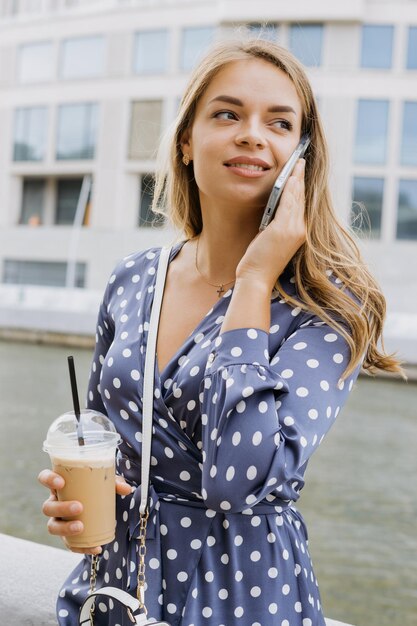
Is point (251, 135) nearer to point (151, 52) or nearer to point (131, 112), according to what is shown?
point (131, 112)

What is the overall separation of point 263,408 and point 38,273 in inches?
1561

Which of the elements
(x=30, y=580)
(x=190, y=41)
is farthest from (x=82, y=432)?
(x=190, y=41)

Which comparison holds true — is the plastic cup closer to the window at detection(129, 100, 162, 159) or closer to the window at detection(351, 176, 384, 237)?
the window at detection(351, 176, 384, 237)

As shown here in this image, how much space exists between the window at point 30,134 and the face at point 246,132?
3989cm

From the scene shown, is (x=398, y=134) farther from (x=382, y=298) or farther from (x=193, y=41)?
(x=382, y=298)

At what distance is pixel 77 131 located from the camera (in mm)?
39531

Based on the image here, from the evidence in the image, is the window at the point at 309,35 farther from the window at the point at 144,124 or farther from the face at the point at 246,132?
the face at the point at 246,132

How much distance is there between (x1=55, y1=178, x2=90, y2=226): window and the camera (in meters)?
41.1

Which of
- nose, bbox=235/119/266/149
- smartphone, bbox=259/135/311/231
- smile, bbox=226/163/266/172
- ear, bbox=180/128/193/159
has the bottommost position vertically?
smartphone, bbox=259/135/311/231

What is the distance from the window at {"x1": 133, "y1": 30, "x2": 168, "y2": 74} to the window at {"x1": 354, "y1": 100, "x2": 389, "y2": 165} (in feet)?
31.7

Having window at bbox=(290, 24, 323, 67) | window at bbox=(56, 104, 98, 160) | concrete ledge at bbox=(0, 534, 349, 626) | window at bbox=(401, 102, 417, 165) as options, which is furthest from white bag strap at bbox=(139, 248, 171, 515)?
window at bbox=(56, 104, 98, 160)

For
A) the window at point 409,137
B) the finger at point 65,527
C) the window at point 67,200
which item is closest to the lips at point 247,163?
the finger at point 65,527

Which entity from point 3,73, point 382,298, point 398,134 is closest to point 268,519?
point 382,298

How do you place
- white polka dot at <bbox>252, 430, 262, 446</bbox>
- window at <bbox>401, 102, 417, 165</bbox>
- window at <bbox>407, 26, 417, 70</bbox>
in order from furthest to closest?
window at <bbox>407, 26, 417, 70</bbox> < window at <bbox>401, 102, 417, 165</bbox> < white polka dot at <bbox>252, 430, 262, 446</bbox>
